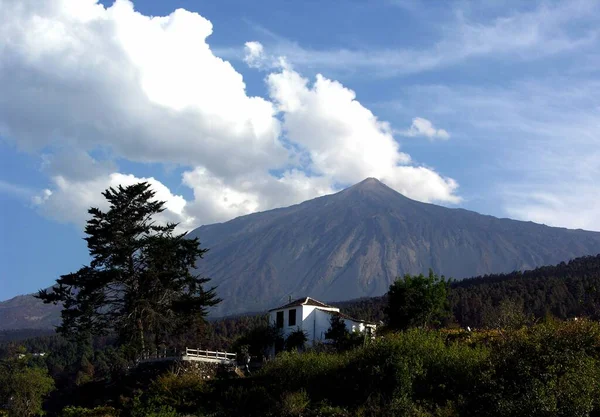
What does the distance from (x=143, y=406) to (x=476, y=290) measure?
74617 millimetres

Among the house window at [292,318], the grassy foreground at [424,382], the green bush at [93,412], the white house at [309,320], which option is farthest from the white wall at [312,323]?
the green bush at [93,412]

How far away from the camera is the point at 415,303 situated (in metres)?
45.4

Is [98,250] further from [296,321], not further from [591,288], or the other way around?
[591,288]

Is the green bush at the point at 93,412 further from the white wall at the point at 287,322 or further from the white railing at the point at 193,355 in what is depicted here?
the white wall at the point at 287,322

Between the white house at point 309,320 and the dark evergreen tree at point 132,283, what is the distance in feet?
20.1

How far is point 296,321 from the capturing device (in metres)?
45.9

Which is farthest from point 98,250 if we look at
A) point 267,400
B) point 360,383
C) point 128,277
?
point 360,383

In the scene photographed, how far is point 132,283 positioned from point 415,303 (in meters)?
18.2

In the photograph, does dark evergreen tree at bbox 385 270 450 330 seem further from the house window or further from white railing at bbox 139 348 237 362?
white railing at bbox 139 348 237 362

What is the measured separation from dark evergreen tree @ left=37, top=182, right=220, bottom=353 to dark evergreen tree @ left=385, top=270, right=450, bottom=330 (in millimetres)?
12101

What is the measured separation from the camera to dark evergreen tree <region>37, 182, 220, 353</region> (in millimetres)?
39969

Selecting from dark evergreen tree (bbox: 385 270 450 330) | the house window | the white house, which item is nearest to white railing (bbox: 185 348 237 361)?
the white house

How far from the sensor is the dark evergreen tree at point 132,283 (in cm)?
3997

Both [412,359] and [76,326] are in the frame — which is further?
[76,326]
